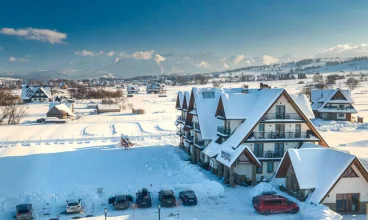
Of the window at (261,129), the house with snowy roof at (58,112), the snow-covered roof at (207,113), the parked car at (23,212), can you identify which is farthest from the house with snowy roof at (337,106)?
the parked car at (23,212)

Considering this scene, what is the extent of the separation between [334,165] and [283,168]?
452 centimetres

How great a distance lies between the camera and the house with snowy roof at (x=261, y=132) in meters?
32.4

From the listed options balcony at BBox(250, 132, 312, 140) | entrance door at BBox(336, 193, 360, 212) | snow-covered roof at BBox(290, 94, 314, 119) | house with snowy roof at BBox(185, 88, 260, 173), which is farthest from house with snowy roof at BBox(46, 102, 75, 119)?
entrance door at BBox(336, 193, 360, 212)

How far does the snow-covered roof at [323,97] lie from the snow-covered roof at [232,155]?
48449 mm

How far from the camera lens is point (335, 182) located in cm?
2466

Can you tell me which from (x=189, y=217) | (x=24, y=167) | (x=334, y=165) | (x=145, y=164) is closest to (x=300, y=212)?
(x=334, y=165)

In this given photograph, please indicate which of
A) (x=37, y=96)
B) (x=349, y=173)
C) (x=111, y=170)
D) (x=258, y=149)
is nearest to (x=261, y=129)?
(x=258, y=149)

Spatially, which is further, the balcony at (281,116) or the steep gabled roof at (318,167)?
the balcony at (281,116)

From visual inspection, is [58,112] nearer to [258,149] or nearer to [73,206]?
[258,149]

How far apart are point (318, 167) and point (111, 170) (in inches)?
796

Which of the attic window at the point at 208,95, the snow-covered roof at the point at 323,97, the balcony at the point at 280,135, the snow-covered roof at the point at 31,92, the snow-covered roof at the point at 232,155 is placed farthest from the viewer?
the snow-covered roof at the point at 31,92

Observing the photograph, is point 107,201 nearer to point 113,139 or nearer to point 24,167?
point 24,167

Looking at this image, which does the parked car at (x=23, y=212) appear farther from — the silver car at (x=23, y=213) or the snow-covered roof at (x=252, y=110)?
the snow-covered roof at (x=252, y=110)

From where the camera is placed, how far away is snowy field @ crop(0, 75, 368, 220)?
81.5ft
